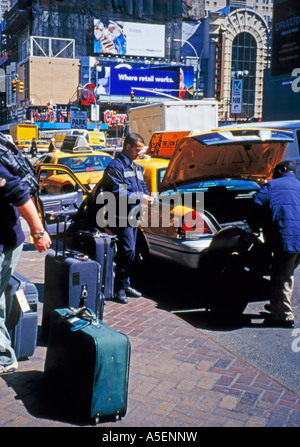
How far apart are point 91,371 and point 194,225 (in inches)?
119

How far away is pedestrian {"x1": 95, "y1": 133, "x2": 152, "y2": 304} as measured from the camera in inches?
231

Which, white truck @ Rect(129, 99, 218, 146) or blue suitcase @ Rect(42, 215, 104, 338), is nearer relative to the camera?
blue suitcase @ Rect(42, 215, 104, 338)

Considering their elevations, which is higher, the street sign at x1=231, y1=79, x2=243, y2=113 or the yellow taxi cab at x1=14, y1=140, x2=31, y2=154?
the street sign at x1=231, y1=79, x2=243, y2=113

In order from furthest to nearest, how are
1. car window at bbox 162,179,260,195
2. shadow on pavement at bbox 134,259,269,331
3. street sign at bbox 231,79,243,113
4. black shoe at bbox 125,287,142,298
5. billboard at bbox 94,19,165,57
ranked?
billboard at bbox 94,19,165,57 < street sign at bbox 231,79,243,113 < car window at bbox 162,179,260,195 < black shoe at bbox 125,287,142,298 < shadow on pavement at bbox 134,259,269,331

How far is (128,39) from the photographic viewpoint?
2783 inches

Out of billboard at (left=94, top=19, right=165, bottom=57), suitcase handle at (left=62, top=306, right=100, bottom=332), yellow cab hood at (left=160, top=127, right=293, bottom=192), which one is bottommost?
suitcase handle at (left=62, top=306, right=100, bottom=332)

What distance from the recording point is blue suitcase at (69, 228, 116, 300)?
5.36 meters

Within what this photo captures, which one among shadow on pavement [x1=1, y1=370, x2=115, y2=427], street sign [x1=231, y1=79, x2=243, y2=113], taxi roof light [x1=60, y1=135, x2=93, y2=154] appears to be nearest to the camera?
shadow on pavement [x1=1, y1=370, x2=115, y2=427]

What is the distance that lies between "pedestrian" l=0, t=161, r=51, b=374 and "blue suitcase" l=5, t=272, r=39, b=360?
0.78ft

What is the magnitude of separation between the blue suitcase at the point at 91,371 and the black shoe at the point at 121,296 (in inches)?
95.3

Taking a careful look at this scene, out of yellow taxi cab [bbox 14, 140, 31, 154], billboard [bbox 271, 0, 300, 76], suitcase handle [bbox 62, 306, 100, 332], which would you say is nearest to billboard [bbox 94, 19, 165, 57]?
yellow taxi cab [bbox 14, 140, 31, 154]

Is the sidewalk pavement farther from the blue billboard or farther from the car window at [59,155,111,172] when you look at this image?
the blue billboard

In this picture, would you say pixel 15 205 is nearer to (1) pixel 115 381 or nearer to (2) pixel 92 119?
(1) pixel 115 381
